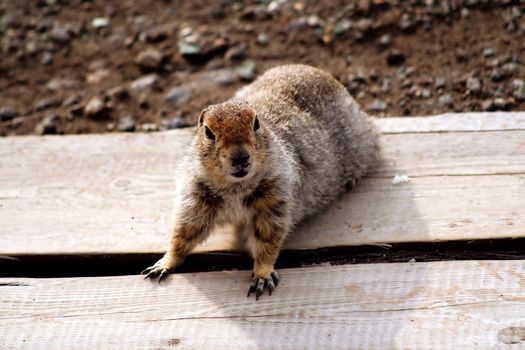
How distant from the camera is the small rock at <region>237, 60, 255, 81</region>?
212 inches

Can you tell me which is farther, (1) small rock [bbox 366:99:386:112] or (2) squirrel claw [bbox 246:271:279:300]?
(1) small rock [bbox 366:99:386:112]

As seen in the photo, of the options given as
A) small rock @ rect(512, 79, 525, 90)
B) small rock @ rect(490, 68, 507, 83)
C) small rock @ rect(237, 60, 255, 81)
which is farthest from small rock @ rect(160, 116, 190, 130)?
small rock @ rect(512, 79, 525, 90)

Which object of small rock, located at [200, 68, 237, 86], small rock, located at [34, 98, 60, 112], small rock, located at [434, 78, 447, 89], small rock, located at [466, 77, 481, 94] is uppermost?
small rock, located at [466, 77, 481, 94]

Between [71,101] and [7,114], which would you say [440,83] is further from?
[7,114]

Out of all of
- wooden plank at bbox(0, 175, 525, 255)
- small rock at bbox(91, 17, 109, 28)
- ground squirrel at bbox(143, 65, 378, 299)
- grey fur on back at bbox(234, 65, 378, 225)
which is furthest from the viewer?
small rock at bbox(91, 17, 109, 28)

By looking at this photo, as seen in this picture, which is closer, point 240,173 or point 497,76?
point 240,173

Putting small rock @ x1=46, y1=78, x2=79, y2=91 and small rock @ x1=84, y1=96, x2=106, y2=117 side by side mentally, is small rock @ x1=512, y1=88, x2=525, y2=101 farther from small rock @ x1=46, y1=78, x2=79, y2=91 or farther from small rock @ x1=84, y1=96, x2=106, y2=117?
small rock @ x1=46, y1=78, x2=79, y2=91

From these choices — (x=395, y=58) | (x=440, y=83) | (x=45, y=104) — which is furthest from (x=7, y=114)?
(x=440, y=83)

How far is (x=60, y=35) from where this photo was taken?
6066mm

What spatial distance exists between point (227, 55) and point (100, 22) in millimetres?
1430

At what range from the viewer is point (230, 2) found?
6.22m

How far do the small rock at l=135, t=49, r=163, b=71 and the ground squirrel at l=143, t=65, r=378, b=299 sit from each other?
1.63m

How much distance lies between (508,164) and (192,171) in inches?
72.7

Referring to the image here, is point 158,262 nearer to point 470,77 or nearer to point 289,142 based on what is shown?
point 289,142
